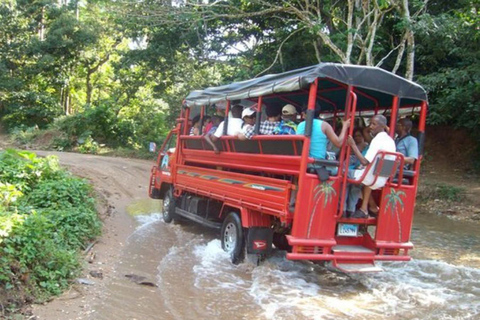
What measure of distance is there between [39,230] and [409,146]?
480cm

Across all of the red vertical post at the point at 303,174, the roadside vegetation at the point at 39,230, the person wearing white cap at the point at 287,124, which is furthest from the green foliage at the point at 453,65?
the roadside vegetation at the point at 39,230

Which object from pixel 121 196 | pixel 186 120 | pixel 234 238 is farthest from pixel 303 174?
pixel 121 196

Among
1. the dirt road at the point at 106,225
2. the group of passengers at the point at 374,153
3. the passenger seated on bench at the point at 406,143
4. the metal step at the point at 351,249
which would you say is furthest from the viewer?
the passenger seated on bench at the point at 406,143

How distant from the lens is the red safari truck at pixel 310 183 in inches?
208

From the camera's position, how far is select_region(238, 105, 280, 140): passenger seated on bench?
244 inches

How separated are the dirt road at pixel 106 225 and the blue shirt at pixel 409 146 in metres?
4.27

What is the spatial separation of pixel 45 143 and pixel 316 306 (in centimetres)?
2040

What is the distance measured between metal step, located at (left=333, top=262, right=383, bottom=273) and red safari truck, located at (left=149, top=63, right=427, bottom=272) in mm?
14

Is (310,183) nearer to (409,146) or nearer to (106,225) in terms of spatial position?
(409,146)

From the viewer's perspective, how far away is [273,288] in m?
5.55

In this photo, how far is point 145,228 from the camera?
28.8ft

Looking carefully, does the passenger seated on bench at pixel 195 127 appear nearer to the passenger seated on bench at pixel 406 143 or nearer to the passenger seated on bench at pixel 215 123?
the passenger seated on bench at pixel 215 123

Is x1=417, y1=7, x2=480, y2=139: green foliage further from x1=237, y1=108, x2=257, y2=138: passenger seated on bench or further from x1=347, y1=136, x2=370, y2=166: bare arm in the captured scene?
x1=347, y1=136, x2=370, y2=166: bare arm

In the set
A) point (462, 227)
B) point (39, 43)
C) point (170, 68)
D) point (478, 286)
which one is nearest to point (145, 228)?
point (478, 286)
